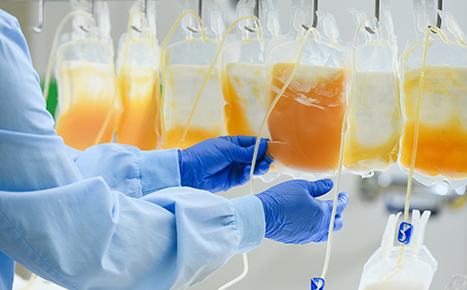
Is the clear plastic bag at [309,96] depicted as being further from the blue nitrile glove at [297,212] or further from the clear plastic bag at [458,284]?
the clear plastic bag at [458,284]

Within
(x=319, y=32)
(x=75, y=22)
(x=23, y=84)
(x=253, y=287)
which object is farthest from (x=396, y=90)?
(x=253, y=287)

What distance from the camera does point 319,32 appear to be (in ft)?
2.74

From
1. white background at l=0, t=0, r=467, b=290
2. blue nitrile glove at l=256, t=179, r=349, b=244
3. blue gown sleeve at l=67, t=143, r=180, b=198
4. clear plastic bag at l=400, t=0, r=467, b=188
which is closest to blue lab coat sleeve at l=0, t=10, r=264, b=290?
blue nitrile glove at l=256, t=179, r=349, b=244

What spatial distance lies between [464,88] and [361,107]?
181mm

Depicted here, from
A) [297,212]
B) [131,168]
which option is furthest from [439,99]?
[131,168]

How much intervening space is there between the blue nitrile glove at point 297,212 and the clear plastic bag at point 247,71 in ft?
0.54

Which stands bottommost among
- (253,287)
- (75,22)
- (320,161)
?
(253,287)

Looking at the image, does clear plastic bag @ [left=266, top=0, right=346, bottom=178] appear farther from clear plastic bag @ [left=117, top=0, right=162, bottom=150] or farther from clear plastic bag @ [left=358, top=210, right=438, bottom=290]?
clear plastic bag @ [left=117, top=0, right=162, bottom=150]

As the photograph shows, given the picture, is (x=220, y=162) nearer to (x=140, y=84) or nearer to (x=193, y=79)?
(x=193, y=79)

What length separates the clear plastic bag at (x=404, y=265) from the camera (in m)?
0.77

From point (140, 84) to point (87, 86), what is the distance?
6.6 inches

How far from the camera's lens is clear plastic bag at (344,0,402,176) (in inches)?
31.3

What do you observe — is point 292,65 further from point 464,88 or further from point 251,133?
point 464,88

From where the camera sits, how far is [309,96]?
2.62 feet
